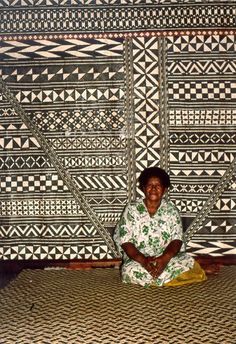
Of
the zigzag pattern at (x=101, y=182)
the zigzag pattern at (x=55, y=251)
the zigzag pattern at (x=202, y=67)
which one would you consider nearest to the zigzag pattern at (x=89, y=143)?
the zigzag pattern at (x=101, y=182)

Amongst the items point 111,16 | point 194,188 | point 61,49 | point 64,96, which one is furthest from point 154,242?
point 111,16

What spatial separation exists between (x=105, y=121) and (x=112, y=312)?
2.20 meters

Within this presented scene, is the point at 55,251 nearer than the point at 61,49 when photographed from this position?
No

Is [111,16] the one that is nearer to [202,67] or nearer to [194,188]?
[202,67]

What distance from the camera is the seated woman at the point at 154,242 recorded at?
14.2ft

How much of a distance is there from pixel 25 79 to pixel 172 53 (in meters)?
1.55

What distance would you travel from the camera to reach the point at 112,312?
11.9ft

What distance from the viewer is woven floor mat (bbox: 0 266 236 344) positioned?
3184 millimetres

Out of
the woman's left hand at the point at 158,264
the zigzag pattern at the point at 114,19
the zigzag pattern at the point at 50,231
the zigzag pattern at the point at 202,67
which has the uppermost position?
the zigzag pattern at the point at 114,19

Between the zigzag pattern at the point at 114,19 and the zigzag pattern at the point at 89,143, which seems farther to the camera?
the zigzag pattern at the point at 89,143

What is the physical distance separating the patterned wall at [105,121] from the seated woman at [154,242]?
0.59m

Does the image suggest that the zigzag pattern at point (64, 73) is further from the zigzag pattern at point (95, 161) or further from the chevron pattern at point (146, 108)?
the zigzag pattern at point (95, 161)

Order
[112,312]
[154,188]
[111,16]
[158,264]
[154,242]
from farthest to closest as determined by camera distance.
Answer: [111,16] < [154,242] < [154,188] < [158,264] < [112,312]

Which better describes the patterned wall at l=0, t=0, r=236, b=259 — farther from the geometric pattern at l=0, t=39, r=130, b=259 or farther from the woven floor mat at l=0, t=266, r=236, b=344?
the woven floor mat at l=0, t=266, r=236, b=344
